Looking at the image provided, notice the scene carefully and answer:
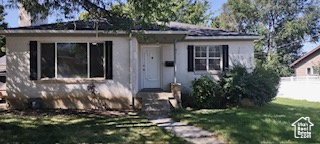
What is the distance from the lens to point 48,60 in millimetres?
10016

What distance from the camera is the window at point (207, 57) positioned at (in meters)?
11.9

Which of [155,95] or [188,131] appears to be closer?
[188,131]

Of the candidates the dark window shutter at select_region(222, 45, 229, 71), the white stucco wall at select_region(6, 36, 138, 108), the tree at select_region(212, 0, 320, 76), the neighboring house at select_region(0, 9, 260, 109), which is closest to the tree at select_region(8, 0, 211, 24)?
the neighboring house at select_region(0, 9, 260, 109)

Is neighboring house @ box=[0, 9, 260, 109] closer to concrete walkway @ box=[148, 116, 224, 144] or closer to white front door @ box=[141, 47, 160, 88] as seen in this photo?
white front door @ box=[141, 47, 160, 88]

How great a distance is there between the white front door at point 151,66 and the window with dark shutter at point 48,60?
3.87m

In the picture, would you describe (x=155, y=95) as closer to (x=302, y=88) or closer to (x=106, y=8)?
(x=106, y=8)

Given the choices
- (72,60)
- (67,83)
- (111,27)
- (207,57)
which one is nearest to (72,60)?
(72,60)

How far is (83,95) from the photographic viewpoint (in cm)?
997

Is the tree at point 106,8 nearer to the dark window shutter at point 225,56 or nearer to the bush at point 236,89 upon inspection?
the bush at point 236,89

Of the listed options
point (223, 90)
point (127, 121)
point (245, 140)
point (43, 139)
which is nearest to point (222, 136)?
point (245, 140)

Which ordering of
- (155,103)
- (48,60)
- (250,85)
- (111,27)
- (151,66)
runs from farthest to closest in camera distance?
(151,66) → (48,60) → (250,85) → (155,103) → (111,27)

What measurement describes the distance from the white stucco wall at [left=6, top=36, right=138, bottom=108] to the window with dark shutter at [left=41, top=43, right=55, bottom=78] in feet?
0.84

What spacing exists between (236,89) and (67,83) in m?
6.50

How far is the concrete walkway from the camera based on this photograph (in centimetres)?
527
